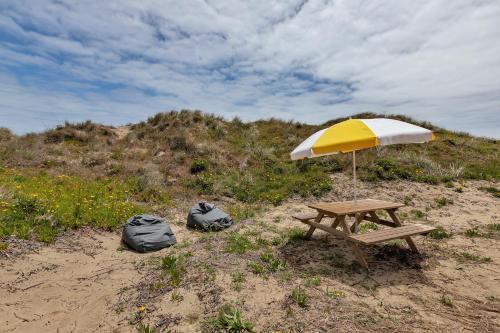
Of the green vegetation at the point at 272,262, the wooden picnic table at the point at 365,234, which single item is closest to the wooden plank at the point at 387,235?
the wooden picnic table at the point at 365,234

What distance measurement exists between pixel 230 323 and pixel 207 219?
168 inches

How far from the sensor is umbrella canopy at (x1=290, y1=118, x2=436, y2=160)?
461 centimetres

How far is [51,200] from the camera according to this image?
25.4 ft

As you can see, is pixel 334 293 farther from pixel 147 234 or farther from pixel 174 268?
pixel 147 234

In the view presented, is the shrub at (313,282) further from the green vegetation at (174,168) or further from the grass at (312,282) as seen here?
the green vegetation at (174,168)

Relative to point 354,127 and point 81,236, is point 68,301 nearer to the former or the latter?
point 81,236

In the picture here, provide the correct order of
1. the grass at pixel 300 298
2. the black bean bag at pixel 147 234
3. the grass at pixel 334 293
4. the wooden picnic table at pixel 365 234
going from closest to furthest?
the grass at pixel 300 298
the grass at pixel 334 293
the wooden picnic table at pixel 365 234
the black bean bag at pixel 147 234

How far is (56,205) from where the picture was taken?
7.39 m

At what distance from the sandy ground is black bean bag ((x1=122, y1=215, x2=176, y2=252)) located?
0.78 ft

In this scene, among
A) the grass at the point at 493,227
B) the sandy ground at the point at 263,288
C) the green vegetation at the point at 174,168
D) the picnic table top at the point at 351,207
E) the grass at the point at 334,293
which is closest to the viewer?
the sandy ground at the point at 263,288

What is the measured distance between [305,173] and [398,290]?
7978mm

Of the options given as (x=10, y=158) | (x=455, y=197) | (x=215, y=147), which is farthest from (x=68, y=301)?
(x=10, y=158)

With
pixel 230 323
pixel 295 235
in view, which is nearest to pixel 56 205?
pixel 295 235

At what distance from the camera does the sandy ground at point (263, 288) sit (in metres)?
3.78
